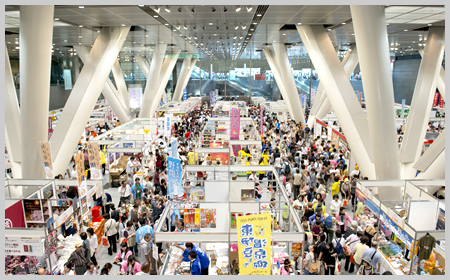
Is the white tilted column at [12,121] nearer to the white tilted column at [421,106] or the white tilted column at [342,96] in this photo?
the white tilted column at [342,96]

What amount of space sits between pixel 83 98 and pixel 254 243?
8.98 metres

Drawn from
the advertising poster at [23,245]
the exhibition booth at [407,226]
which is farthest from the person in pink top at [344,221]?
the advertising poster at [23,245]

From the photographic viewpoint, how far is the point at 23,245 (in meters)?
5.83

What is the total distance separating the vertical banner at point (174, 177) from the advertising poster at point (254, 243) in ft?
11.2

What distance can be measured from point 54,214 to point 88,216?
1.19m

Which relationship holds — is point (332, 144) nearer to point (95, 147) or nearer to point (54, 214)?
point (95, 147)

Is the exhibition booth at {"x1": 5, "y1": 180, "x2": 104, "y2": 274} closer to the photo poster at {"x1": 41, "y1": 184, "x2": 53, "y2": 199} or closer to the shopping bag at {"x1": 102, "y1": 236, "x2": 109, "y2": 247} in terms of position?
the photo poster at {"x1": 41, "y1": 184, "x2": 53, "y2": 199}

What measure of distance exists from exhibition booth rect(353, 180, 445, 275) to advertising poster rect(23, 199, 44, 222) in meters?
7.37

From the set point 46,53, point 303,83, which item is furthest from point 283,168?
point 303,83

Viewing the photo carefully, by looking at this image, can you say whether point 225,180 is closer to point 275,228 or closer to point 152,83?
point 275,228

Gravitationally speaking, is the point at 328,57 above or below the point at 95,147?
above

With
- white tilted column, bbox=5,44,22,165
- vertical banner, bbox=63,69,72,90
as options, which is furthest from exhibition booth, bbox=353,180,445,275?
vertical banner, bbox=63,69,72,90

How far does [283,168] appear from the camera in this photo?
12.1 metres

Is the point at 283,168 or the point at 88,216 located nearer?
the point at 88,216
